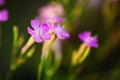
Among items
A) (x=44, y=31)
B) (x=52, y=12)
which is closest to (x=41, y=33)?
(x=44, y=31)

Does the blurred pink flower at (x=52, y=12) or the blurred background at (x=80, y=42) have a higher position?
the blurred pink flower at (x=52, y=12)

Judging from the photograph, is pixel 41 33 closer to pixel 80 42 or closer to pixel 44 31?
pixel 44 31

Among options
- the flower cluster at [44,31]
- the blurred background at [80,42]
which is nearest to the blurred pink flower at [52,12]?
the blurred background at [80,42]

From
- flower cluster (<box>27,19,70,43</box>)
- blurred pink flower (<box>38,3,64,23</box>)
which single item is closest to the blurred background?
blurred pink flower (<box>38,3,64,23</box>)

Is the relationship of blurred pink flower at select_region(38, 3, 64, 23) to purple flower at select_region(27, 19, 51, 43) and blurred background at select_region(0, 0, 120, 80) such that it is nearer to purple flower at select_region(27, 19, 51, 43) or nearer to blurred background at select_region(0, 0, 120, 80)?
blurred background at select_region(0, 0, 120, 80)

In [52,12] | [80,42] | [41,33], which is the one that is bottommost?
[41,33]

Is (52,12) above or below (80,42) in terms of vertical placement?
above

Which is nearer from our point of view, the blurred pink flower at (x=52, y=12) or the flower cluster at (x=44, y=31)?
the flower cluster at (x=44, y=31)

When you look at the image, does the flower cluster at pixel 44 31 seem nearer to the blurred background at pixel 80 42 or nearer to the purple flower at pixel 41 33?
the purple flower at pixel 41 33
